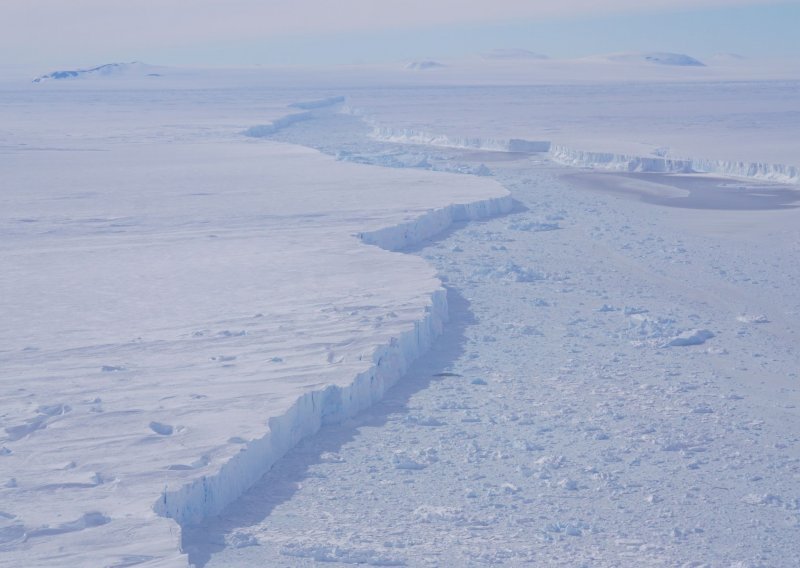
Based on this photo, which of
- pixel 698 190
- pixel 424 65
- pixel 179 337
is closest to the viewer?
pixel 179 337

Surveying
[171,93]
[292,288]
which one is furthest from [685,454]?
[171,93]

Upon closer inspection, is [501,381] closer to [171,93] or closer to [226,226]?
[226,226]

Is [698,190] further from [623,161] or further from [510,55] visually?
[510,55]

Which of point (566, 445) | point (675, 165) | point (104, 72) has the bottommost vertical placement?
point (566, 445)

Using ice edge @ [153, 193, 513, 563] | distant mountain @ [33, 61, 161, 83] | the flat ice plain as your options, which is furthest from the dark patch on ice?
distant mountain @ [33, 61, 161, 83]

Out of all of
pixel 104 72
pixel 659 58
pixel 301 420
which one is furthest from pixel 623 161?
pixel 659 58

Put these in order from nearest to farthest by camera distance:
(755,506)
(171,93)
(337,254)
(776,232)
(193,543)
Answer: (193,543) → (755,506) → (337,254) → (776,232) → (171,93)

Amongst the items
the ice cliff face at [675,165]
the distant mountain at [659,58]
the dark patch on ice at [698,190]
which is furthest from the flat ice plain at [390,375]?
the distant mountain at [659,58]
